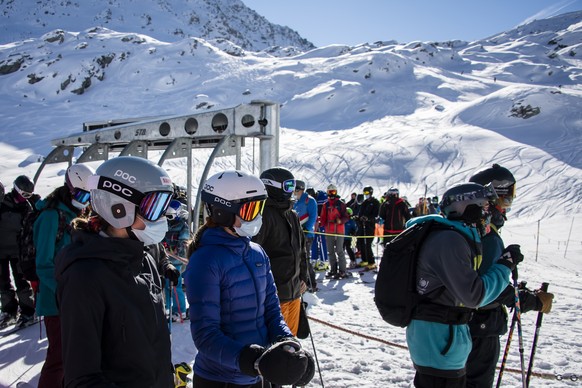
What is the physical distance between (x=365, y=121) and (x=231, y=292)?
1681 inches

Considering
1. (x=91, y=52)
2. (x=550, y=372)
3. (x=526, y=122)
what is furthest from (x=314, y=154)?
(x=91, y=52)

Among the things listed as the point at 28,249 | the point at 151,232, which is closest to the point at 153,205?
the point at 151,232

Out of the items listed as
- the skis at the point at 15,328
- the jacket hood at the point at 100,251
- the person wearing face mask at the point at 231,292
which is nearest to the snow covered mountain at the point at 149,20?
the skis at the point at 15,328

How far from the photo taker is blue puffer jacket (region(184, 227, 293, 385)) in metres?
2.19

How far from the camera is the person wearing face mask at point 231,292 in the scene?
212 centimetres

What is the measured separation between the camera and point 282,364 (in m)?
1.80

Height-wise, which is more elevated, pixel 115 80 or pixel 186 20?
pixel 186 20

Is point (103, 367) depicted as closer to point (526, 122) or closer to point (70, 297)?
point (70, 297)

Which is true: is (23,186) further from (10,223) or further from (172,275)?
(172,275)

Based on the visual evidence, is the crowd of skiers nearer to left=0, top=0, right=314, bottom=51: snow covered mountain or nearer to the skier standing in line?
the skier standing in line

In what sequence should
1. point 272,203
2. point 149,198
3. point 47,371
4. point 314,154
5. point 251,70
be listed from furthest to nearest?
point 251,70 → point 314,154 → point 272,203 → point 47,371 → point 149,198

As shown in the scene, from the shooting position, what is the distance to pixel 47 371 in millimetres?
2830

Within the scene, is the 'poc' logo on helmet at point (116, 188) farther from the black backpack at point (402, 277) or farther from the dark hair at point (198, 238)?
the black backpack at point (402, 277)

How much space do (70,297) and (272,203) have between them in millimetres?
2430
